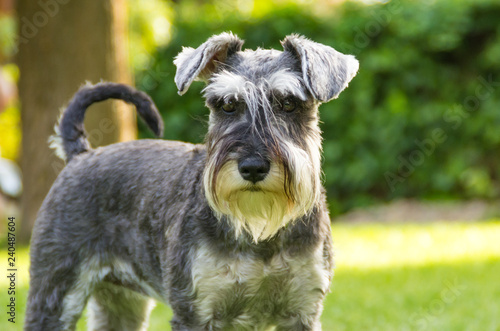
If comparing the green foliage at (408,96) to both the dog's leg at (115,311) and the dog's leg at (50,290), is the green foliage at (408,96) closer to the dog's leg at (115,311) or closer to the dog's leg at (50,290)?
the dog's leg at (115,311)

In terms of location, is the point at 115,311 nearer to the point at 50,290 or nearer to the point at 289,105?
the point at 50,290

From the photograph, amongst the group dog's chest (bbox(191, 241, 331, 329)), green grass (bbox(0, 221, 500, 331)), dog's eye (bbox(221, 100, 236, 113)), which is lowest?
green grass (bbox(0, 221, 500, 331))

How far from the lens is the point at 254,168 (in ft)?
11.8

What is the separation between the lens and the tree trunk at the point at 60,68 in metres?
9.02

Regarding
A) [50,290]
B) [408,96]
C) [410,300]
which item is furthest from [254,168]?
[408,96]

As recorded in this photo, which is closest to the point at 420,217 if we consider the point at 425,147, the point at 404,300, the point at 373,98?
the point at 425,147

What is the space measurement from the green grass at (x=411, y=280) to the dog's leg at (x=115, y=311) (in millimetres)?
1218

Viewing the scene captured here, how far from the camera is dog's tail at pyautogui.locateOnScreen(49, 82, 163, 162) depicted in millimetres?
5062

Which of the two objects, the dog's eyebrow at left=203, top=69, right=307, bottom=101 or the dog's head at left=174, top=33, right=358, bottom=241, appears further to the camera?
the dog's eyebrow at left=203, top=69, right=307, bottom=101

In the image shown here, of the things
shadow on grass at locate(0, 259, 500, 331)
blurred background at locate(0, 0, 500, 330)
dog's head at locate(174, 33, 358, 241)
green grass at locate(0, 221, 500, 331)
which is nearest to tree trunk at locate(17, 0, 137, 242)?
blurred background at locate(0, 0, 500, 330)

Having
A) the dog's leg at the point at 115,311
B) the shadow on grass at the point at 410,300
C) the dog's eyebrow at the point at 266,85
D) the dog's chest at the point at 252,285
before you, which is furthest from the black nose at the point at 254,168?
the shadow on grass at the point at 410,300

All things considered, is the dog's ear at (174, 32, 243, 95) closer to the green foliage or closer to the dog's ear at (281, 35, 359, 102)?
the dog's ear at (281, 35, 359, 102)

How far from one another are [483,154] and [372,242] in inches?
134

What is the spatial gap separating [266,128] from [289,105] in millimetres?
284
